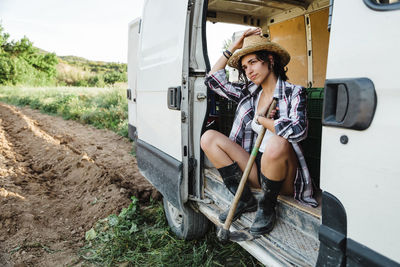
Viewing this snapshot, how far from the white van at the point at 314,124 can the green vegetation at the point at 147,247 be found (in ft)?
0.50

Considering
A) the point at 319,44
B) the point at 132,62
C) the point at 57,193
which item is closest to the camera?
the point at 319,44

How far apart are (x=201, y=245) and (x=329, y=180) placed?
1.97 metres

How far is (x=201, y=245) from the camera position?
297 cm

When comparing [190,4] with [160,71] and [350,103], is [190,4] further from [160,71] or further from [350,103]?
[350,103]

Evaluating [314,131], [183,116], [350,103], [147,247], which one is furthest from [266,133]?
[147,247]

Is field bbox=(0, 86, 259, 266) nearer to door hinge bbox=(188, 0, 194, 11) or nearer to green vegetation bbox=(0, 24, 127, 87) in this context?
door hinge bbox=(188, 0, 194, 11)

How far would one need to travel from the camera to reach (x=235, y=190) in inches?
86.7

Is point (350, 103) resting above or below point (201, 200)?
above

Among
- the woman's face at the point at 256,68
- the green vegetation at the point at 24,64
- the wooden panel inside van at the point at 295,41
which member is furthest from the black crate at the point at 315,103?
the green vegetation at the point at 24,64

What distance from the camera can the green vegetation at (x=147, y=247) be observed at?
108 inches

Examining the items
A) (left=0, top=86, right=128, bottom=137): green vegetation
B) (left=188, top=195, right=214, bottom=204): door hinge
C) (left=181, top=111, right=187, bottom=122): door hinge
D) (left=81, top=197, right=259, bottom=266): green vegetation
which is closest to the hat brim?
(left=181, top=111, right=187, bottom=122): door hinge

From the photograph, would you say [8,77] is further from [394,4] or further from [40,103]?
[394,4]

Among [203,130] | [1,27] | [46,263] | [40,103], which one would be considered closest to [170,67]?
[203,130]

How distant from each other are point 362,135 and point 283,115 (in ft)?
2.80
